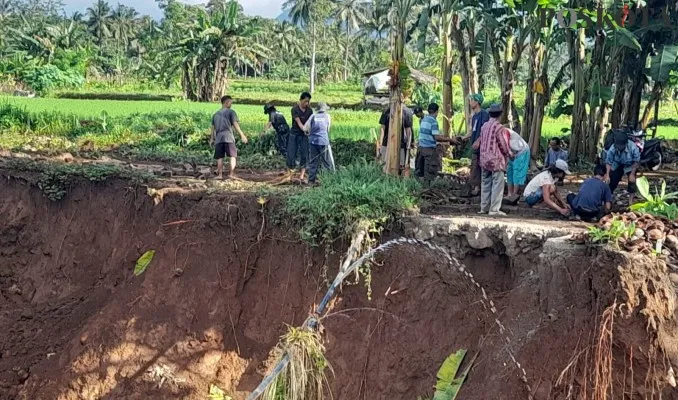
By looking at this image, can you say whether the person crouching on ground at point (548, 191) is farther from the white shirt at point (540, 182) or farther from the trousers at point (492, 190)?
the trousers at point (492, 190)

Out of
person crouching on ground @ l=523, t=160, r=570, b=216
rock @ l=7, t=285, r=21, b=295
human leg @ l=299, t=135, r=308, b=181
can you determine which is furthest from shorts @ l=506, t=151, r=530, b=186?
rock @ l=7, t=285, r=21, b=295

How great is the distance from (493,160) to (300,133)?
4.40 m

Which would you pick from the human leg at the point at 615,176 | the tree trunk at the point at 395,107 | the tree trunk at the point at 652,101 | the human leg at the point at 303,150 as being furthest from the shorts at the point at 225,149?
the tree trunk at the point at 652,101

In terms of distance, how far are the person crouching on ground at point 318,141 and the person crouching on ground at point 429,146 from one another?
1520 mm

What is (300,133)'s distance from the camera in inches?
492

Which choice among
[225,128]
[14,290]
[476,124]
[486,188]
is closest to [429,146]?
[476,124]

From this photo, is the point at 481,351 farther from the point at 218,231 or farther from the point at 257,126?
the point at 257,126

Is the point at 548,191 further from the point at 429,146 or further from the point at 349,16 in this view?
the point at 349,16

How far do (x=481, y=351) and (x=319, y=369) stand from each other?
8.85ft

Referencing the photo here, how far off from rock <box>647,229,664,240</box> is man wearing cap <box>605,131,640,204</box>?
4.26 metres

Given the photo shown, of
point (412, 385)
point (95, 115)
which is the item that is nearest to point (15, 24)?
point (95, 115)

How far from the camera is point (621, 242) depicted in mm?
6277

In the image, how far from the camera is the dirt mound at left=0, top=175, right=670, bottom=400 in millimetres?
6910

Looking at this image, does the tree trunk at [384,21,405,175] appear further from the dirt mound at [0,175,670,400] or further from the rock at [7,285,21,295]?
the rock at [7,285,21,295]
